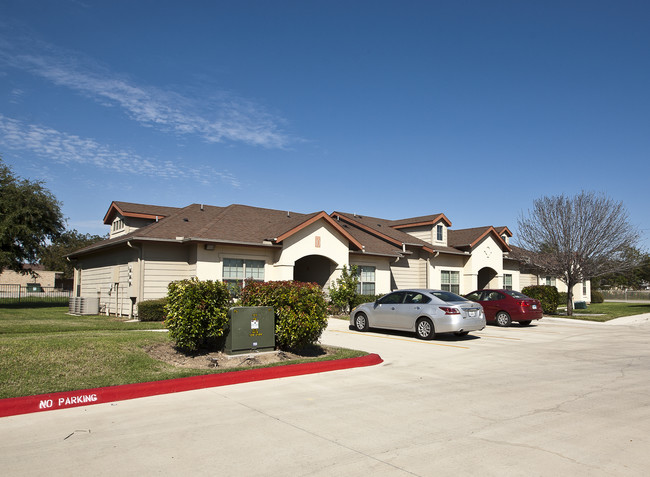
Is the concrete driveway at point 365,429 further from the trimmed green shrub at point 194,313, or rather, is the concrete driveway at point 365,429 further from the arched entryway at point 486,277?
the arched entryway at point 486,277

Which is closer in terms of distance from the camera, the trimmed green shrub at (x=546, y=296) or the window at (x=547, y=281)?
the trimmed green shrub at (x=546, y=296)

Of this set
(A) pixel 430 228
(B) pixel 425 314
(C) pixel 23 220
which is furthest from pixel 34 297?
(B) pixel 425 314

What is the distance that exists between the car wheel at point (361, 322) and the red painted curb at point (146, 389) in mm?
6758

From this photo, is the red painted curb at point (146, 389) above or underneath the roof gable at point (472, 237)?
underneath

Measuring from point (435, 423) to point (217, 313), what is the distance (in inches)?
215

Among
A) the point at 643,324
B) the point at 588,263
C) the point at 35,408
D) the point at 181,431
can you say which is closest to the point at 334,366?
the point at 181,431

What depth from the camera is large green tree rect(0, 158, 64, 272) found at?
28.6 metres

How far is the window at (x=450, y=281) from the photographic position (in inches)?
1228

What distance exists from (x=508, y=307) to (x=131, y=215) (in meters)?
17.4

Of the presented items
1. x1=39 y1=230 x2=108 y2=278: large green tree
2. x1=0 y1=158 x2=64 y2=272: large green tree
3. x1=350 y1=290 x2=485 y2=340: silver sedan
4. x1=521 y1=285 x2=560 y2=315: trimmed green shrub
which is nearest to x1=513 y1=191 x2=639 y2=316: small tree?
x1=521 y1=285 x2=560 y2=315: trimmed green shrub

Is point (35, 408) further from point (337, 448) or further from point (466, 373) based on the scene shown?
point (466, 373)

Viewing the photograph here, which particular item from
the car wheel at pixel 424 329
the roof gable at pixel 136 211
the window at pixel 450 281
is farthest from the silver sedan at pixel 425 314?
the window at pixel 450 281

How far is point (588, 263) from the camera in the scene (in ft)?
91.7

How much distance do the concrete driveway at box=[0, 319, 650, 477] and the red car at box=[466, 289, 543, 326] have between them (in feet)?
33.4
